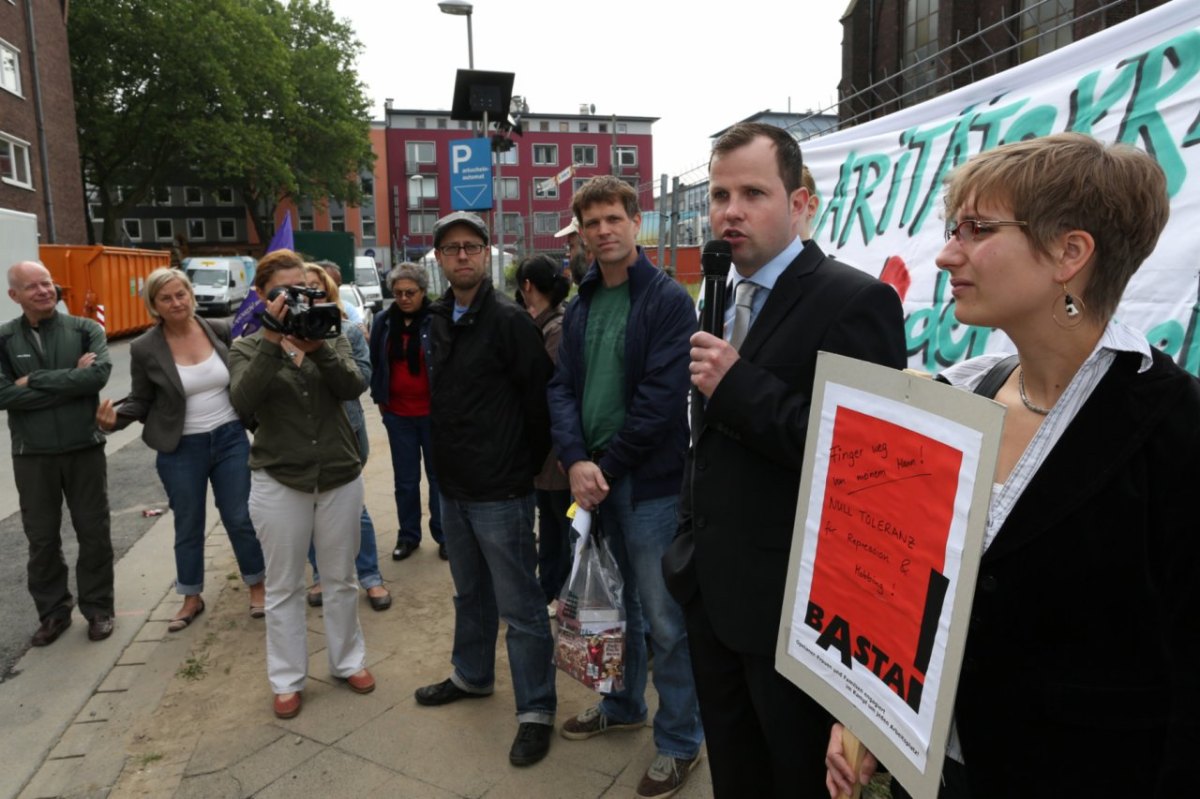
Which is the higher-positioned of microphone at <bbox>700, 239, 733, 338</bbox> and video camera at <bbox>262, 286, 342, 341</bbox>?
microphone at <bbox>700, 239, 733, 338</bbox>

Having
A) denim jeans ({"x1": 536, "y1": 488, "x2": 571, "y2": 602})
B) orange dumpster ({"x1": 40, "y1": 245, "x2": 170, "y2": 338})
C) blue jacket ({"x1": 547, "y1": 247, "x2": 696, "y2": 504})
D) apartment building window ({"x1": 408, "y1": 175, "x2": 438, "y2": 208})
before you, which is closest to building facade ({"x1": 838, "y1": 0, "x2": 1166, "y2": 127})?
denim jeans ({"x1": 536, "y1": 488, "x2": 571, "y2": 602})

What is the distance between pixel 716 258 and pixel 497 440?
4.89ft

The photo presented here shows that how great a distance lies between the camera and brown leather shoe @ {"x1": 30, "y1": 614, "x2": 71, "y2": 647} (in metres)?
4.34

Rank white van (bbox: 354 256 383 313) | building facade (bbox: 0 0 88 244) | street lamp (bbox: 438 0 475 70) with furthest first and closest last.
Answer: white van (bbox: 354 256 383 313) → building facade (bbox: 0 0 88 244) → street lamp (bbox: 438 0 475 70)

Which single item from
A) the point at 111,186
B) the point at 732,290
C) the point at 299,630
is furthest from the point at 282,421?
the point at 111,186

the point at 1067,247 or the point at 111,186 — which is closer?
the point at 1067,247

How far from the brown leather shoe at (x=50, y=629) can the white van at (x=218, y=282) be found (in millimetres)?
25571

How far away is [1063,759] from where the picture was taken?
→ 4.29 feet

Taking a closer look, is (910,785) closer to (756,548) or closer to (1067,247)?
(756,548)

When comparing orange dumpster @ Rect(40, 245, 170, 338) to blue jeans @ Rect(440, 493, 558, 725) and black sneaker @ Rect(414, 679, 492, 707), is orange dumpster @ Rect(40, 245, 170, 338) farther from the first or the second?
blue jeans @ Rect(440, 493, 558, 725)

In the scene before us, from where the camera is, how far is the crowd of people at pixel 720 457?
4.14 ft

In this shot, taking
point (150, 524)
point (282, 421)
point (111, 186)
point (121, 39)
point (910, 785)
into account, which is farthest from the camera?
point (111, 186)

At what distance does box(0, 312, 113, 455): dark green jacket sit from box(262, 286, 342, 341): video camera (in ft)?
5.60

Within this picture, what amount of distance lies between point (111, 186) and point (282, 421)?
44250 millimetres
